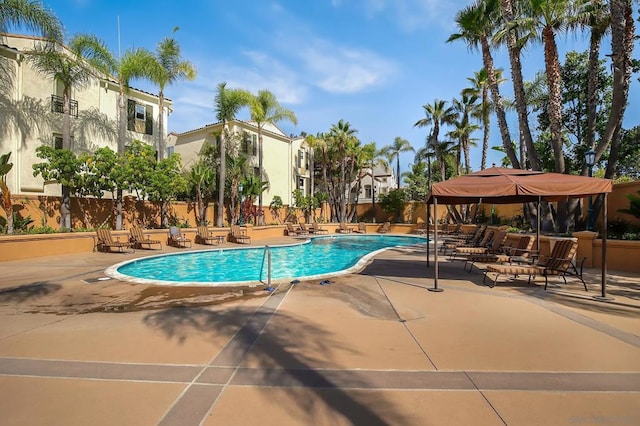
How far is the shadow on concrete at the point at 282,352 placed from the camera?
3.10m

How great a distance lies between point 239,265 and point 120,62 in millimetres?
13842

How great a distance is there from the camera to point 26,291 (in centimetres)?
777

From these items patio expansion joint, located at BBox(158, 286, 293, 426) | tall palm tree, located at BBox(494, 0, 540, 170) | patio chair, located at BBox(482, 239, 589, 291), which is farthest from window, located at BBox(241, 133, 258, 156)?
patio expansion joint, located at BBox(158, 286, 293, 426)

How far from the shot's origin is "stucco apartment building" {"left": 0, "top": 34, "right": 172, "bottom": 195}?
59.4 feet

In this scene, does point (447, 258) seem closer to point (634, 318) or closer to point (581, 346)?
point (634, 318)

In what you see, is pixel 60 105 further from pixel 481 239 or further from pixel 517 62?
pixel 517 62

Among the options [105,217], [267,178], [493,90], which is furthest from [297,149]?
[493,90]

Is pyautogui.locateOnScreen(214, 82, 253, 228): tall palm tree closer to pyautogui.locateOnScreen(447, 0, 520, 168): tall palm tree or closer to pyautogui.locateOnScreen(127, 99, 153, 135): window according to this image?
pyautogui.locateOnScreen(127, 99, 153, 135): window

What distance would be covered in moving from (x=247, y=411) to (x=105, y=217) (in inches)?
786

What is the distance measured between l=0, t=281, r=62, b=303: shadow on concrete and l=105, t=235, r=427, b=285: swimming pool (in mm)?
1568

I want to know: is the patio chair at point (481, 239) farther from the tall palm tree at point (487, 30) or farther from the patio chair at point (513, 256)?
the tall palm tree at point (487, 30)

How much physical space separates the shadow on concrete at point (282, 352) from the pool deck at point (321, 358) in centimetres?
2

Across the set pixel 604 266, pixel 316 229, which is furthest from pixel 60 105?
pixel 604 266

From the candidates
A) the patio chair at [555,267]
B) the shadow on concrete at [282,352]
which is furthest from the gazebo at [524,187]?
the shadow on concrete at [282,352]
